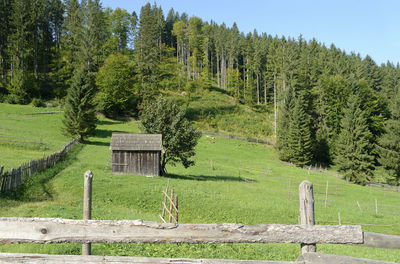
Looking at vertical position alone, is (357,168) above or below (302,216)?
below

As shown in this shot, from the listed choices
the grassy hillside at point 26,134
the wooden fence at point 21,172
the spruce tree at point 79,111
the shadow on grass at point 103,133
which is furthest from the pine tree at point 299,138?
the wooden fence at point 21,172

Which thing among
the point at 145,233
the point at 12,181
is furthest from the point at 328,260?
the point at 12,181

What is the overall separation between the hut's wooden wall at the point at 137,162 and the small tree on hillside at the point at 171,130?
163cm

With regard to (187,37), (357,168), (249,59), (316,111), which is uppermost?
(187,37)

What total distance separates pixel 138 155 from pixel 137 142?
4.56ft

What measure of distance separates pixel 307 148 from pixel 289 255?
49534mm

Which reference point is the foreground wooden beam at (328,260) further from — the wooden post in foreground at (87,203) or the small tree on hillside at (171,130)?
the small tree on hillside at (171,130)

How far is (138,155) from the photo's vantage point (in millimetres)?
32469

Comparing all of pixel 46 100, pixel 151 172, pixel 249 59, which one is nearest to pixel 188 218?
pixel 151 172

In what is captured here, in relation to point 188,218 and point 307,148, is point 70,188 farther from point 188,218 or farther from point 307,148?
point 307,148

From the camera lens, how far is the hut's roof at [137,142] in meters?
32.2

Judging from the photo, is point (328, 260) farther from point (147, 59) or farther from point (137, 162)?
point (147, 59)

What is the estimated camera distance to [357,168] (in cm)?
4991

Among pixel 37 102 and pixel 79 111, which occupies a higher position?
pixel 37 102
